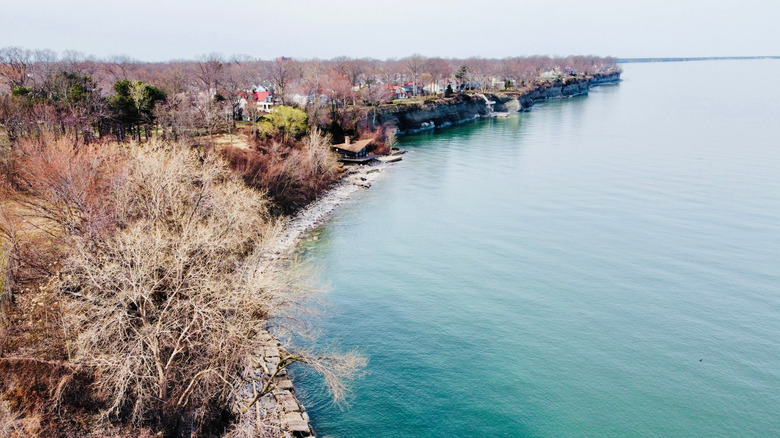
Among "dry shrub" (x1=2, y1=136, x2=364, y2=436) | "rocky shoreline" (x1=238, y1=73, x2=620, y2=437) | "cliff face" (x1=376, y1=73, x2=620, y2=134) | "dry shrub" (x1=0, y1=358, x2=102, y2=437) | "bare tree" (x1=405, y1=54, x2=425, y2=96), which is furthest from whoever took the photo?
"bare tree" (x1=405, y1=54, x2=425, y2=96)

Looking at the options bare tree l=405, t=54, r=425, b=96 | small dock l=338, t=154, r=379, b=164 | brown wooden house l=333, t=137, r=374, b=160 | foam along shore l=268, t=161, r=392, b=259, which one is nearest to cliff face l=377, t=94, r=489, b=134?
bare tree l=405, t=54, r=425, b=96

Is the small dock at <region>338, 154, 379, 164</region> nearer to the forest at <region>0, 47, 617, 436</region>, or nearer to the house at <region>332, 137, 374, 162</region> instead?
the house at <region>332, 137, 374, 162</region>

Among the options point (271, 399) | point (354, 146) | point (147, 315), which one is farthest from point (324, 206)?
point (147, 315)

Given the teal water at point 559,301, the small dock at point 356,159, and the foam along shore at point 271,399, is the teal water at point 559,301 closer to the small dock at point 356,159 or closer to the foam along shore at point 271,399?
the foam along shore at point 271,399

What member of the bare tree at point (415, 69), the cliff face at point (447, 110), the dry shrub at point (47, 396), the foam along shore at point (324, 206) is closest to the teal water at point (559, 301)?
the foam along shore at point (324, 206)

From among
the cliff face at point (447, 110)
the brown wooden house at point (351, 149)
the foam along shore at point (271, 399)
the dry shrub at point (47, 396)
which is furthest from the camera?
the cliff face at point (447, 110)

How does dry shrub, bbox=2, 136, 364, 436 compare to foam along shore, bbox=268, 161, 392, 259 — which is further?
foam along shore, bbox=268, 161, 392, 259

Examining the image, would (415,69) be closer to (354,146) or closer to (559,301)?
(354,146)
